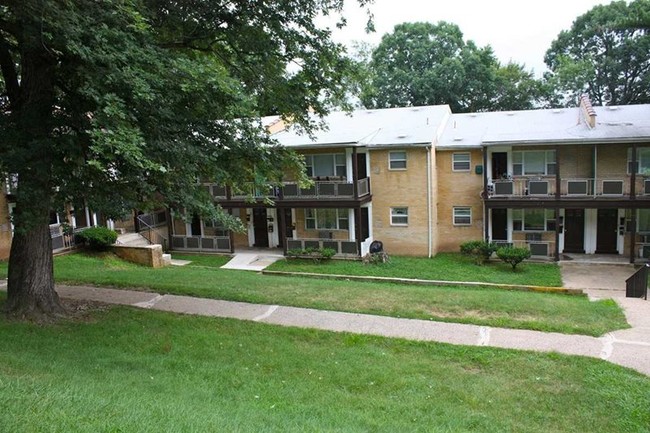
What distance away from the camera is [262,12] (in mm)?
12656

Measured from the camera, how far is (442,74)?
135 feet

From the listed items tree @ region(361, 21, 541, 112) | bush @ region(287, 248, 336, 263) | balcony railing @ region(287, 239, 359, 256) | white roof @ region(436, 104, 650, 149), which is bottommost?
bush @ region(287, 248, 336, 263)

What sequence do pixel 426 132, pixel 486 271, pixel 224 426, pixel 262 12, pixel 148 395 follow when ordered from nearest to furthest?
pixel 224 426, pixel 148 395, pixel 262 12, pixel 486 271, pixel 426 132

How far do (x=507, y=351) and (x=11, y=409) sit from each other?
27.6ft

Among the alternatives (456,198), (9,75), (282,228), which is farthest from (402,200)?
(9,75)

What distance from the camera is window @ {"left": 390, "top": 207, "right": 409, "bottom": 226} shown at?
25859 mm

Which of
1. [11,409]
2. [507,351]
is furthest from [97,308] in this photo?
[507,351]

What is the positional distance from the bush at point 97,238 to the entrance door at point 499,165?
59.2ft

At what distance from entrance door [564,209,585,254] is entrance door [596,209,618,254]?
65 centimetres

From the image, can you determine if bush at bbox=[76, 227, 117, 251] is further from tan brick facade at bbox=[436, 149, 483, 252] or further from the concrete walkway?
tan brick facade at bbox=[436, 149, 483, 252]

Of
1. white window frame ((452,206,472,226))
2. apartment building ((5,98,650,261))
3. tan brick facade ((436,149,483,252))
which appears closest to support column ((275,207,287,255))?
apartment building ((5,98,650,261))

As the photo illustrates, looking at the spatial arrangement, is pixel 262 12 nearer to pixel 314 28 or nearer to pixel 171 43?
pixel 314 28

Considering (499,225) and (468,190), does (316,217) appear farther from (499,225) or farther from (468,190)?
(499,225)

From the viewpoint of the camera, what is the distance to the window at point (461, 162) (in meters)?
25.5
